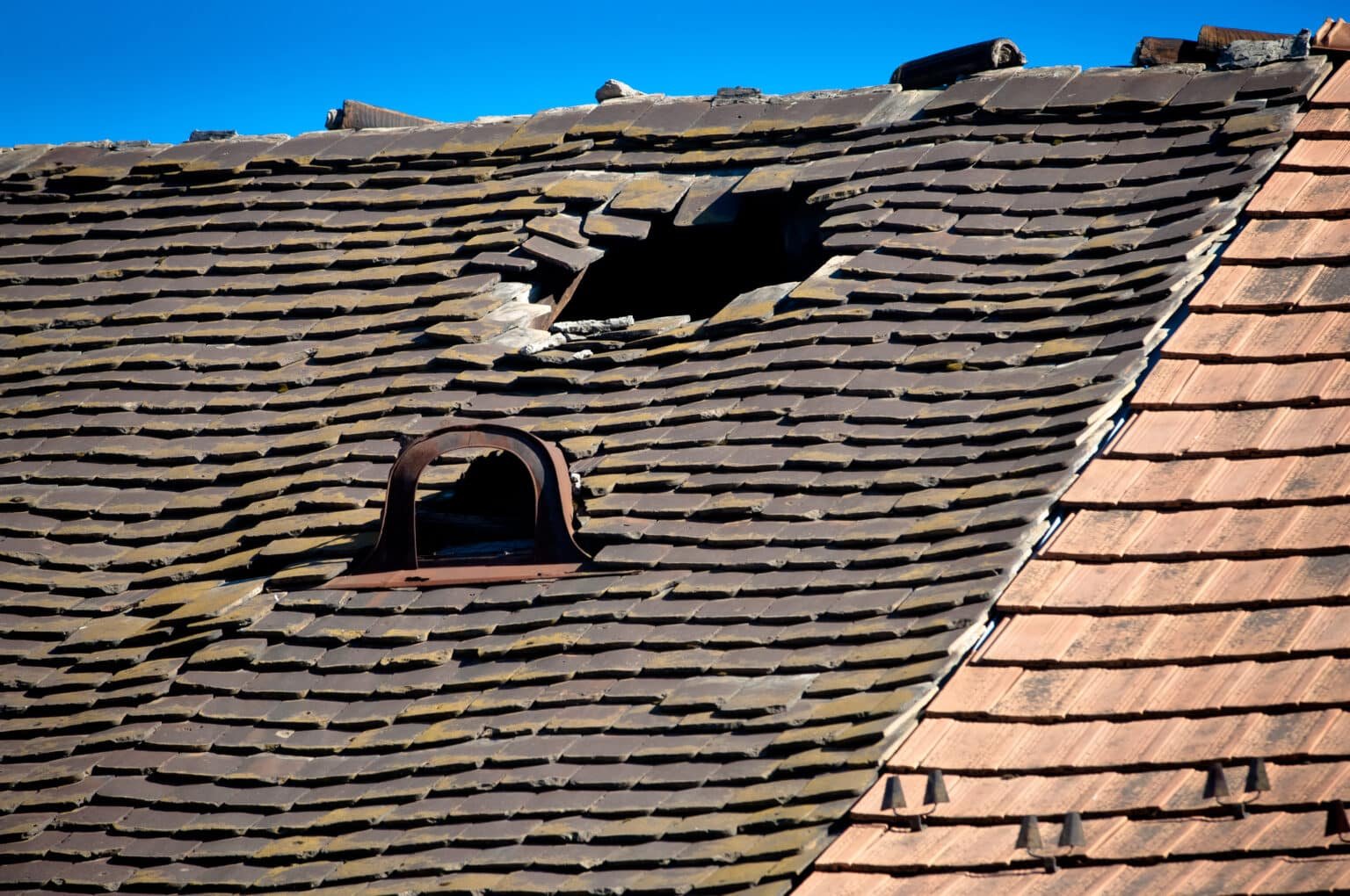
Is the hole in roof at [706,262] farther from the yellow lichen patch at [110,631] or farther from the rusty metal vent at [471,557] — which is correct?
the yellow lichen patch at [110,631]

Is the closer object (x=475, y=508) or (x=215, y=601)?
(x=215, y=601)

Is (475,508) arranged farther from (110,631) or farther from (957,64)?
(957,64)

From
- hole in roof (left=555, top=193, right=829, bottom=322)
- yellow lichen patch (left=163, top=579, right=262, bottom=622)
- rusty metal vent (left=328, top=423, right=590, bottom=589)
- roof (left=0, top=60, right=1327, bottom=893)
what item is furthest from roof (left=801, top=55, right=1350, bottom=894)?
yellow lichen patch (left=163, top=579, right=262, bottom=622)

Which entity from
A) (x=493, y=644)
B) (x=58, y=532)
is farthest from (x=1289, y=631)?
(x=58, y=532)

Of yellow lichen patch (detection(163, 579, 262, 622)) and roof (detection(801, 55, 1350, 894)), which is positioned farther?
yellow lichen patch (detection(163, 579, 262, 622))

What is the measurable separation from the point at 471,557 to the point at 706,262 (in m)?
2.74

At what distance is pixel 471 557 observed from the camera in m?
6.85

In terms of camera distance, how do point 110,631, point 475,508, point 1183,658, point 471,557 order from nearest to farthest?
point 1183,658 < point 471,557 < point 110,631 < point 475,508

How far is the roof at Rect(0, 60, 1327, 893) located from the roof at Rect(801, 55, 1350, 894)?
18 cm

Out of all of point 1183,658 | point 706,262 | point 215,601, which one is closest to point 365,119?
point 706,262

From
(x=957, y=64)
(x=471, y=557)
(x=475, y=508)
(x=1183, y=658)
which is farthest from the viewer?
(x=957, y=64)

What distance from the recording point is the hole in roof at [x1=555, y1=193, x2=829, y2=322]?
832 cm

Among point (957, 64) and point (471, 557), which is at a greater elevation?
point (957, 64)

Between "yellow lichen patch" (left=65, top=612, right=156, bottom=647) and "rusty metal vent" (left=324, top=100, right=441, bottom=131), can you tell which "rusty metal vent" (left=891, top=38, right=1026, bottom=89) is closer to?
"rusty metal vent" (left=324, top=100, right=441, bottom=131)
